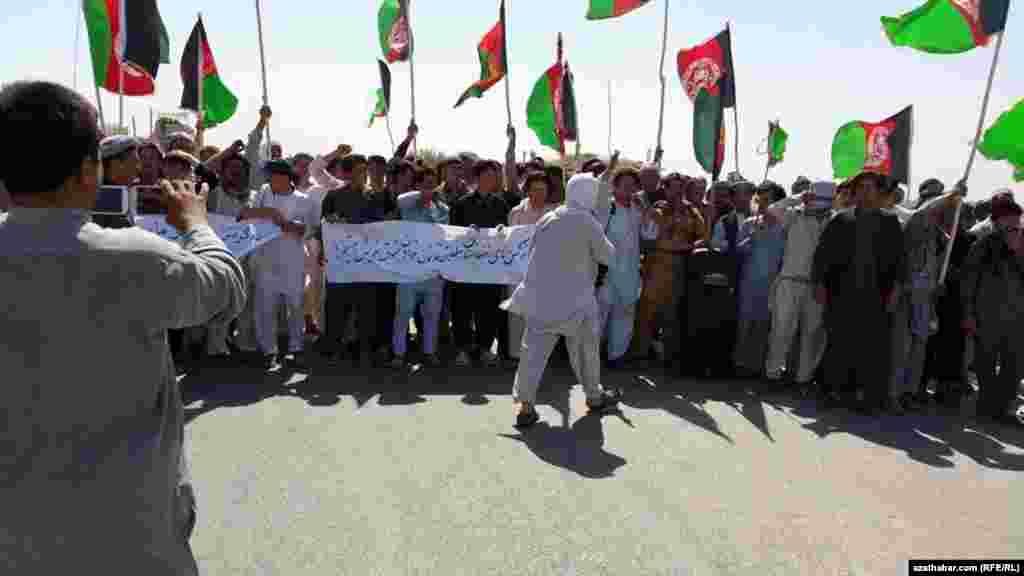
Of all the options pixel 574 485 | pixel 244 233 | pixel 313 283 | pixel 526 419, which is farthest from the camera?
pixel 313 283

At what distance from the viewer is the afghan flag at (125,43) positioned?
8086 millimetres

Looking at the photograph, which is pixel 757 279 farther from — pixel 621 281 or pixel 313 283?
pixel 313 283

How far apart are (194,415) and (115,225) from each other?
12.8ft

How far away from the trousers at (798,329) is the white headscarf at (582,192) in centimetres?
264

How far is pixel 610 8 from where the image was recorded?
891cm

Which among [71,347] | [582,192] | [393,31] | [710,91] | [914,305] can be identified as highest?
[393,31]

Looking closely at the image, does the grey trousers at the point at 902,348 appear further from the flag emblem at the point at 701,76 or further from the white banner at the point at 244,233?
the white banner at the point at 244,233

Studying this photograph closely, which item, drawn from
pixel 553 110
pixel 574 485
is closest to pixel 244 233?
pixel 553 110

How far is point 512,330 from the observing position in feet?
26.2

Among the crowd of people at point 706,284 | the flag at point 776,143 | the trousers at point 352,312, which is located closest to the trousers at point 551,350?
the crowd of people at point 706,284

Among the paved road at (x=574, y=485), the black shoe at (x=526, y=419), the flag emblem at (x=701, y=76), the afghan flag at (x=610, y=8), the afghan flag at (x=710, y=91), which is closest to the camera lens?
the paved road at (x=574, y=485)

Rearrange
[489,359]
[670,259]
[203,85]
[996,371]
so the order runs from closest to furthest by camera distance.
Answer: [996,371] < [489,359] < [670,259] < [203,85]

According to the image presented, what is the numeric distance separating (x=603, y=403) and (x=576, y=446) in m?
1.00

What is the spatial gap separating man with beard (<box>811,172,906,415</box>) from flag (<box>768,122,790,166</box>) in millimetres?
13605
